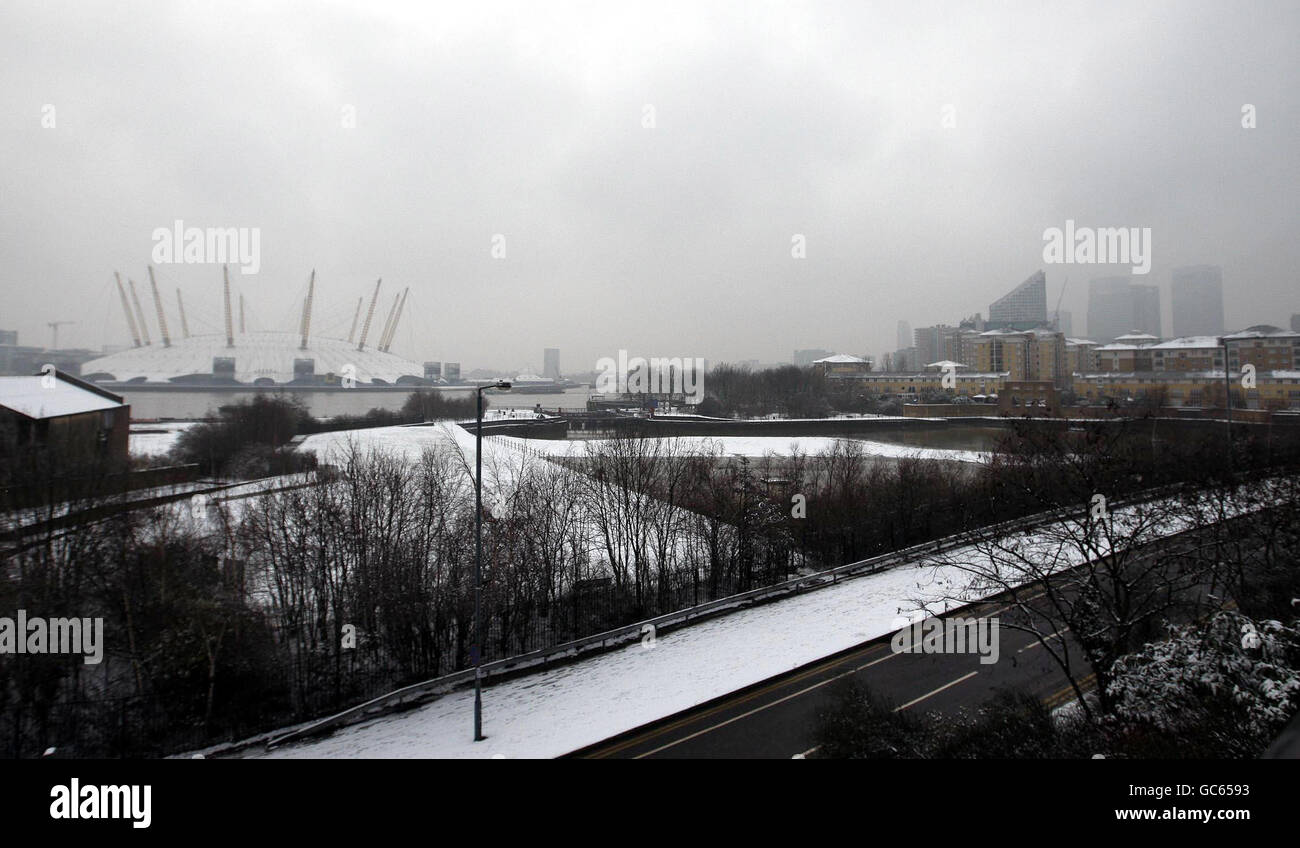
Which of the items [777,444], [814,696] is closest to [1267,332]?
[777,444]

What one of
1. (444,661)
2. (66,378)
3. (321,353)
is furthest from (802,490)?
(321,353)

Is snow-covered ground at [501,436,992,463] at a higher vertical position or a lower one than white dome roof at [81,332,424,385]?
lower

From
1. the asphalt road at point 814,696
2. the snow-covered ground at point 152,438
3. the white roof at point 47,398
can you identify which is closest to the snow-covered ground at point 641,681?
the asphalt road at point 814,696

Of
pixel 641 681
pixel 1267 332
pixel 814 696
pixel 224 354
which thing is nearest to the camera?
pixel 814 696

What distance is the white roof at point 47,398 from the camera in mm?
12109

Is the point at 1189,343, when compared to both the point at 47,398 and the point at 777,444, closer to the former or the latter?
the point at 777,444

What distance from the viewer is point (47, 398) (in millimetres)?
13516

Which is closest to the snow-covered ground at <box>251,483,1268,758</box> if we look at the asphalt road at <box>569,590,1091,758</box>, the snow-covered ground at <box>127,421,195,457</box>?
the asphalt road at <box>569,590,1091,758</box>

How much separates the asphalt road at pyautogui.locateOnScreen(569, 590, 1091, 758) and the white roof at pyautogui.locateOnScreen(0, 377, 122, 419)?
13116 millimetres

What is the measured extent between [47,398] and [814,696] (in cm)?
1700

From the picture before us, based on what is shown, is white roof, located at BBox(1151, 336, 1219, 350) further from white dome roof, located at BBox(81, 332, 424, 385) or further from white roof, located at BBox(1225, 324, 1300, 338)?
white dome roof, located at BBox(81, 332, 424, 385)

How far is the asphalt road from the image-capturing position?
288 inches

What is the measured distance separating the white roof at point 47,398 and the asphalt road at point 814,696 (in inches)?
516
